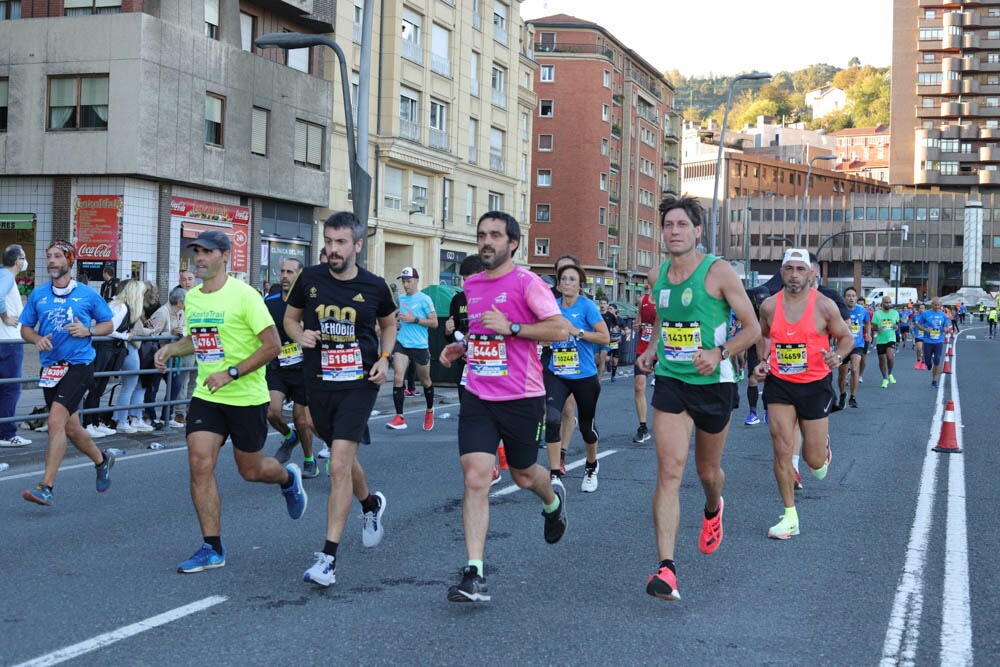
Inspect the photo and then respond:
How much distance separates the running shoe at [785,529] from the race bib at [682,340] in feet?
6.32

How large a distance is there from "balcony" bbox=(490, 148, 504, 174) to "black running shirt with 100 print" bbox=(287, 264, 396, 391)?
4237 cm

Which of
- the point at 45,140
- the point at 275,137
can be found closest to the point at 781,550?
the point at 45,140

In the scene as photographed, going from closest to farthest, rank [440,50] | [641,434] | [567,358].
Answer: [567,358], [641,434], [440,50]

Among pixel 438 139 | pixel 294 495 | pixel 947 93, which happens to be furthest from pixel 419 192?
pixel 947 93

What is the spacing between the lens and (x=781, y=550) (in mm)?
7086

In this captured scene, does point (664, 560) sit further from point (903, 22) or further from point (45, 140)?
point (903, 22)

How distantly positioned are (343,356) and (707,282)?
2007 millimetres

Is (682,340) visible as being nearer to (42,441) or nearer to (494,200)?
(42,441)

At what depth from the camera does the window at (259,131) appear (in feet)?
102

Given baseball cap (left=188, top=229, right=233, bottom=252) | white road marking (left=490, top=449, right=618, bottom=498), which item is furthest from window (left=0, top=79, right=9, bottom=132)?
baseball cap (left=188, top=229, right=233, bottom=252)

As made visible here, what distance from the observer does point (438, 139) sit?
4266cm

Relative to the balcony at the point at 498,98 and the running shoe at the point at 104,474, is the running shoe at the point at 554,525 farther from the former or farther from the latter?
the balcony at the point at 498,98

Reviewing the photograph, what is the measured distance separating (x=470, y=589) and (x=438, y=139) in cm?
3825

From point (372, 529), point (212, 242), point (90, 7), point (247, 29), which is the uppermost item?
point (247, 29)
